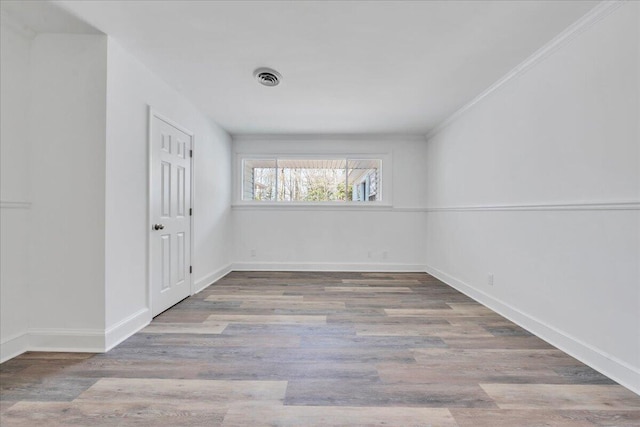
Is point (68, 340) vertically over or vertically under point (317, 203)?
under

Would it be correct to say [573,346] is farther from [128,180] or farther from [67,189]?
[67,189]

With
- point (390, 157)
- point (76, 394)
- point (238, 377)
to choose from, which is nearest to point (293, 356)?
point (238, 377)

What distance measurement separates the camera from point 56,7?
6.46 ft

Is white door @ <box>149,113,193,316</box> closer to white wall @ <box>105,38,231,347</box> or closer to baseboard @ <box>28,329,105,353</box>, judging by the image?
white wall @ <box>105,38,231,347</box>

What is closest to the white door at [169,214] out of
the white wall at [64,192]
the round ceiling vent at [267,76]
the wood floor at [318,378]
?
the wood floor at [318,378]

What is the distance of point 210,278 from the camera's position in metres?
4.33

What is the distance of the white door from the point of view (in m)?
2.92

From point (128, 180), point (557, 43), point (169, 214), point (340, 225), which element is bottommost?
point (340, 225)

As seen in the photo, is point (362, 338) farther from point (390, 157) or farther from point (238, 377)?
point (390, 157)

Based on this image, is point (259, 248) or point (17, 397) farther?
point (259, 248)

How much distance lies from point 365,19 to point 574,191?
1855 mm

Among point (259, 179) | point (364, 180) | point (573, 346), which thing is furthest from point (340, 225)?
point (573, 346)

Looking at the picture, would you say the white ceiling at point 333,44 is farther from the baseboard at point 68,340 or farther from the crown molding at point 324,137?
the baseboard at point 68,340

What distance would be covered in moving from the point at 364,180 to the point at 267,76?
298cm
